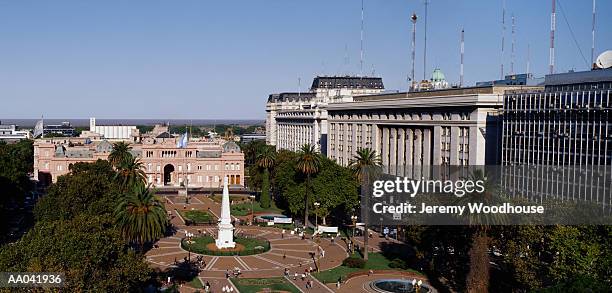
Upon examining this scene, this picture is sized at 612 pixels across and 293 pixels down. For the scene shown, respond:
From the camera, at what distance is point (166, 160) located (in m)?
159

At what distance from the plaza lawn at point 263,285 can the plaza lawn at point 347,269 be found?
14.6 ft

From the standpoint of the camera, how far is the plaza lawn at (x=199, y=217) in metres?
108

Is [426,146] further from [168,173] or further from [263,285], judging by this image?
[168,173]

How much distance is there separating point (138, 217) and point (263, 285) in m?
14.9

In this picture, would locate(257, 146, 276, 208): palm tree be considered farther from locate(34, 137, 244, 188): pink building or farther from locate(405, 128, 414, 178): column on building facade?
locate(34, 137, 244, 188): pink building

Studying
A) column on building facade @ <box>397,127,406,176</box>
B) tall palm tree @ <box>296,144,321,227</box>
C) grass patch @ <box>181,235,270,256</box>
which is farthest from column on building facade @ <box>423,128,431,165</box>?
grass patch @ <box>181,235,270,256</box>

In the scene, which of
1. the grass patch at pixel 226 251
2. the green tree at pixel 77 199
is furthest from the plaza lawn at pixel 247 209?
the green tree at pixel 77 199

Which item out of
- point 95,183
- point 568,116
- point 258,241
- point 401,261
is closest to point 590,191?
point 568,116

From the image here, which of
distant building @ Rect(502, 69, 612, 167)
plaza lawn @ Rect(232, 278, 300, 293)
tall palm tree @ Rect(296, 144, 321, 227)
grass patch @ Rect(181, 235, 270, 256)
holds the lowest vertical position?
plaza lawn @ Rect(232, 278, 300, 293)

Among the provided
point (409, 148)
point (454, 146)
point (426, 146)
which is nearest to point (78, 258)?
point (454, 146)

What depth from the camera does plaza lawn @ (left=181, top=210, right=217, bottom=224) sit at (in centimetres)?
10750

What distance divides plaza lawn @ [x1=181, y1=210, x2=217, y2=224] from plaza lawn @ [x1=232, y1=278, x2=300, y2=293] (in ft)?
125

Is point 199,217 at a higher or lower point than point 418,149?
lower

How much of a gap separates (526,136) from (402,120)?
35469 millimetres
